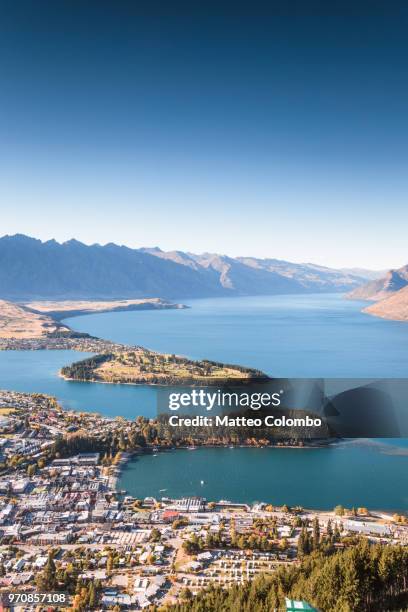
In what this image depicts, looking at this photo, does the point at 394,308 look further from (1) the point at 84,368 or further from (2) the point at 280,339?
(1) the point at 84,368

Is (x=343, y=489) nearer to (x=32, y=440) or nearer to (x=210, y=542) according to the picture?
(x=210, y=542)

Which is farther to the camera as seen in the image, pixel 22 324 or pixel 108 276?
pixel 108 276

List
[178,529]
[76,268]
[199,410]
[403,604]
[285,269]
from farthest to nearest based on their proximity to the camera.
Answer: [285,269], [76,268], [178,529], [199,410], [403,604]

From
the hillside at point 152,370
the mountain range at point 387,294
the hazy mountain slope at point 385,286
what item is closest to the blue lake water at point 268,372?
the hillside at point 152,370

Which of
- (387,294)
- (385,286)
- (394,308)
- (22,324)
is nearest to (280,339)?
(22,324)

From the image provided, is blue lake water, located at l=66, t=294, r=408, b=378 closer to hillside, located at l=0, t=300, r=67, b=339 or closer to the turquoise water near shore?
hillside, located at l=0, t=300, r=67, b=339

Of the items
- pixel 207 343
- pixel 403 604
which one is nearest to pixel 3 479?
pixel 403 604

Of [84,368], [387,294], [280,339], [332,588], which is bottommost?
[84,368]
